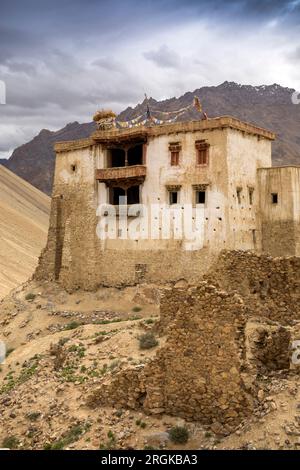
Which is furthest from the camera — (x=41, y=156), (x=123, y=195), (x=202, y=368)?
(x=41, y=156)

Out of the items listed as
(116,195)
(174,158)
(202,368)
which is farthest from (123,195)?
(202,368)

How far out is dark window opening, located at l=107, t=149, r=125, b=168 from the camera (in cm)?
3091

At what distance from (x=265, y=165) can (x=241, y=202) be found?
319cm

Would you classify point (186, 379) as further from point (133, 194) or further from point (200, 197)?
point (133, 194)

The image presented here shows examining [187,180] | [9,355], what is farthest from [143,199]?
[9,355]

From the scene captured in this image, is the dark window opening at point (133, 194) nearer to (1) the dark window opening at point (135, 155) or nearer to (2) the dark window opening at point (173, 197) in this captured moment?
(1) the dark window opening at point (135, 155)

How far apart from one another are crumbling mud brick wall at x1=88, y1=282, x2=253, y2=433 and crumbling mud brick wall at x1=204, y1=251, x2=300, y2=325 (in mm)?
2523

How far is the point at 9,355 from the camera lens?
24.1 meters

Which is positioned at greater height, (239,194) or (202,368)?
(239,194)

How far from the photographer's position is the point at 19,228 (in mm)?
84750

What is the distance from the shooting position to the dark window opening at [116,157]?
3091 centimetres

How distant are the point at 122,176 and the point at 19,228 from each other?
5854cm

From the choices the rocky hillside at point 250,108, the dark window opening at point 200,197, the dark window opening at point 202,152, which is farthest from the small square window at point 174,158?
the rocky hillside at point 250,108

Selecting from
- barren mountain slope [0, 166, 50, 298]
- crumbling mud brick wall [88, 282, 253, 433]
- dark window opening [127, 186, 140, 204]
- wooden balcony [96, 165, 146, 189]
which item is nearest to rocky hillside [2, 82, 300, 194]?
barren mountain slope [0, 166, 50, 298]
